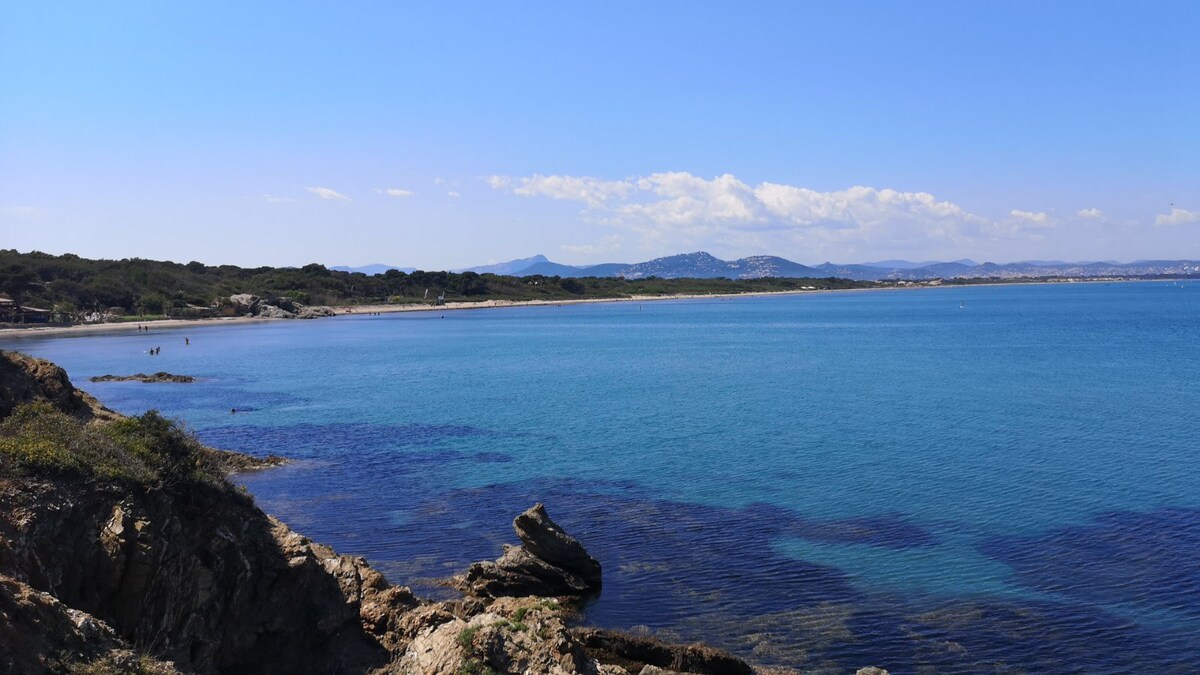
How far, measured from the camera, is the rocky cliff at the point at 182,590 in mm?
10758

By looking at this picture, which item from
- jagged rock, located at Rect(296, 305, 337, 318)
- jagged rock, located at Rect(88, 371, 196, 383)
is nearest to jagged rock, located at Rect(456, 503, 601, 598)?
jagged rock, located at Rect(88, 371, 196, 383)

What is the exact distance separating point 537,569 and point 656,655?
5041 millimetres

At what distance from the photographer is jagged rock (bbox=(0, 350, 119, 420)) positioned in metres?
16.6

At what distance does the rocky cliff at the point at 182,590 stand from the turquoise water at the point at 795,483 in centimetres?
564

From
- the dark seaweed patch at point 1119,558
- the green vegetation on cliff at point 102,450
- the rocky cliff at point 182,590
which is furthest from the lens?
the dark seaweed patch at point 1119,558

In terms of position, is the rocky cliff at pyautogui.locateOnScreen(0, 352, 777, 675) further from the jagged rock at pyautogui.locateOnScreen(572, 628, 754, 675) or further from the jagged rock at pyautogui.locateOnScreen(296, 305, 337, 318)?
the jagged rock at pyautogui.locateOnScreen(296, 305, 337, 318)

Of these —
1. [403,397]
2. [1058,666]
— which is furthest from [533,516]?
[403,397]

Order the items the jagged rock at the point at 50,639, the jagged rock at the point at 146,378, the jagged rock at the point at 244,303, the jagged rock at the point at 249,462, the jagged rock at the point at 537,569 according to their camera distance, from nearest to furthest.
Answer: the jagged rock at the point at 50,639, the jagged rock at the point at 537,569, the jagged rock at the point at 249,462, the jagged rock at the point at 146,378, the jagged rock at the point at 244,303

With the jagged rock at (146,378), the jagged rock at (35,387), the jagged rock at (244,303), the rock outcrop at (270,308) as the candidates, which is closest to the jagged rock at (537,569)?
the jagged rock at (35,387)

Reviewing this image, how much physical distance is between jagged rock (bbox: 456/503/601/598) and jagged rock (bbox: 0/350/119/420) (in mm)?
9363

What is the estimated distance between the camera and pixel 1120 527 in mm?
25938

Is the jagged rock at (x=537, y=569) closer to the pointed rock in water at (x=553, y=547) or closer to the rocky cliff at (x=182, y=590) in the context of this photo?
the pointed rock in water at (x=553, y=547)

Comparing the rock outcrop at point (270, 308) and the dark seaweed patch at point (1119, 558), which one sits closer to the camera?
the dark seaweed patch at point (1119, 558)

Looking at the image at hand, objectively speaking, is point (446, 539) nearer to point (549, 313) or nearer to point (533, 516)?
point (533, 516)
